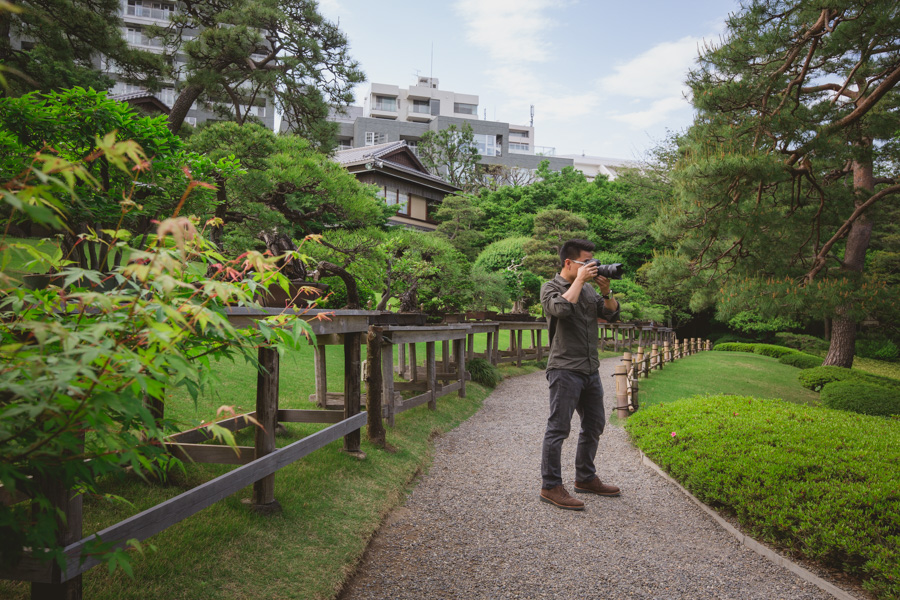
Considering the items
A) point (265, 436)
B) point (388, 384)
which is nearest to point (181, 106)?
point (388, 384)

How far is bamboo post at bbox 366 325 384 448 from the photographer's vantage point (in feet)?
17.2

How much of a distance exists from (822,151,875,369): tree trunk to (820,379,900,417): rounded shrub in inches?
53.2

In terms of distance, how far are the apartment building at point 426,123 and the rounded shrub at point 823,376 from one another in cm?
2519

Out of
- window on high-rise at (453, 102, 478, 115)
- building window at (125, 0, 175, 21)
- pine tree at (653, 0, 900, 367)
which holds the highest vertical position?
building window at (125, 0, 175, 21)

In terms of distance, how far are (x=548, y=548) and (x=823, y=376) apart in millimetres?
12737

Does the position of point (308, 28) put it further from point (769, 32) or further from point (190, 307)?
point (190, 307)

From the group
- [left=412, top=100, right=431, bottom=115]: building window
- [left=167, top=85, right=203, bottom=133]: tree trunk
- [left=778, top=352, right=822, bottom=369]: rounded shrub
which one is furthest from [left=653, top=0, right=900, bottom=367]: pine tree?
[left=412, top=100, right=431, bottom=115]: building window

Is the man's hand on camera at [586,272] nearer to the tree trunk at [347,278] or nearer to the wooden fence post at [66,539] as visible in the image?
the tree trunk at [347,278]

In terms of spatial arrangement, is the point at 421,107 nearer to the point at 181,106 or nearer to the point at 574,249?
the point at 181,106

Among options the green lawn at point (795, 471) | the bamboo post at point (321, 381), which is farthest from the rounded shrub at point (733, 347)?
the bamboo post at point (321, 381)

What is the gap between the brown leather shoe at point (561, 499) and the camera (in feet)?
13.7

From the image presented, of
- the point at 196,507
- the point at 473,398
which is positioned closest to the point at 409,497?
the point at 196,507

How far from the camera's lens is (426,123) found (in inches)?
1713

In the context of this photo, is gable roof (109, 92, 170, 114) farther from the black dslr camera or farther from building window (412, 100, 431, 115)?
building window (412, 100, 431, 115)
